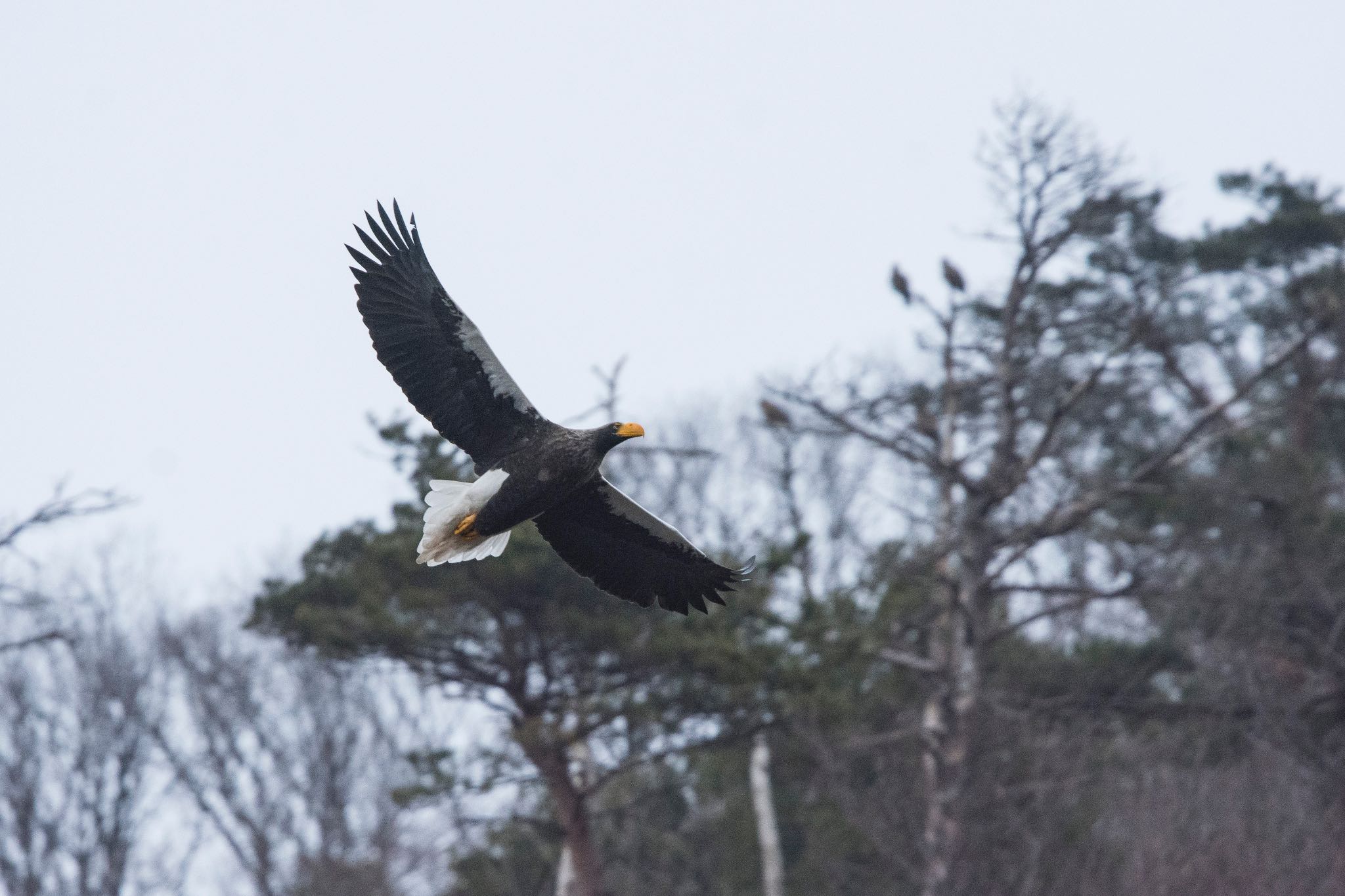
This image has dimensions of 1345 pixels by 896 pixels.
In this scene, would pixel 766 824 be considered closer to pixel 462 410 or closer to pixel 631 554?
pixel 631 554

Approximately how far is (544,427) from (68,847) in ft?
50.5

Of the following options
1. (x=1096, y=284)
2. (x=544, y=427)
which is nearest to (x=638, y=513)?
(x=544, y=427)

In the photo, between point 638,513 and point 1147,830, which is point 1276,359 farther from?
point 638,513

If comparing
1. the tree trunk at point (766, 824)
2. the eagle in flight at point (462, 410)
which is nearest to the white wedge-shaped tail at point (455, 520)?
the eagle in flight at point (462, 410)

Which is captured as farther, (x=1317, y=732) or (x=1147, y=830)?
(x=1317, y=732)

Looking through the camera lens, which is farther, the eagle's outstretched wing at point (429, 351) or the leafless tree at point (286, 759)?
the leafless tree at point (286, 759)

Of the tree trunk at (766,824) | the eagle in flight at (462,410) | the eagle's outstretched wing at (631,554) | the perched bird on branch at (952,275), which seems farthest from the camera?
the tree trunk at (766,824)

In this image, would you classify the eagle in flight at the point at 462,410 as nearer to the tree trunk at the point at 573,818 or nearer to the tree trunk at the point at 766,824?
the tree trunk at the point at 573,818

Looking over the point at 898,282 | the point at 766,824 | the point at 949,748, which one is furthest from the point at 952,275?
the point at 766,824

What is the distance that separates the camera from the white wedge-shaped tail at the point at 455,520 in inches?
282

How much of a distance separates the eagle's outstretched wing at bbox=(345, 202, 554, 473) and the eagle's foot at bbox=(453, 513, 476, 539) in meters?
0.25

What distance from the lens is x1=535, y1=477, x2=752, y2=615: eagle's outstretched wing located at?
779 cm

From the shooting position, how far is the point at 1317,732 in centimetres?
1466

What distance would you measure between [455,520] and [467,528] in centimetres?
7
